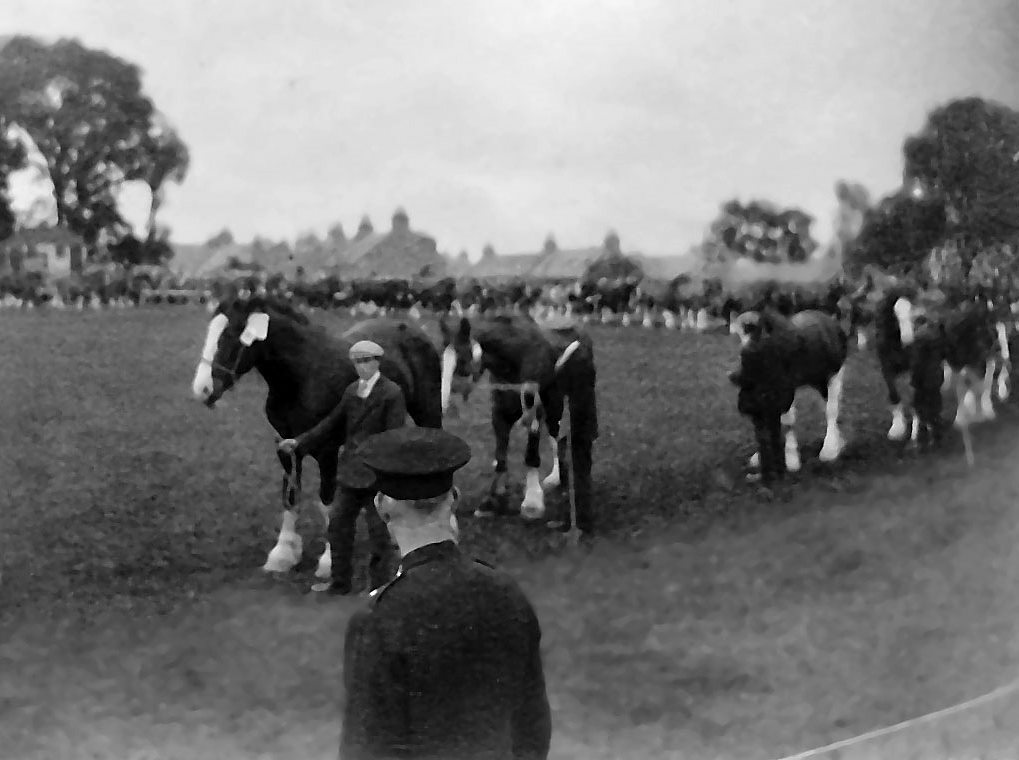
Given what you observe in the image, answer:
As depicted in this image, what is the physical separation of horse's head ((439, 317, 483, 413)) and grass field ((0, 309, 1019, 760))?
109 millimetres

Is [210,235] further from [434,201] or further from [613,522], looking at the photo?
[613,522]

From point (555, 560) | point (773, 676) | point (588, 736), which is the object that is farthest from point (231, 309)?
point (773, 676)

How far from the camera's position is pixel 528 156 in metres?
4.07

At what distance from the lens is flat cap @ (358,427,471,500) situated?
2.47 m

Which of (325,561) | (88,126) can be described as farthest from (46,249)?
(325,561)

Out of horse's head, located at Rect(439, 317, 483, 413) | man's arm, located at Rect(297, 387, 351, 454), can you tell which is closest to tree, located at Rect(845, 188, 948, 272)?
horse's head, located at Rect(439, 317, 483, 413)

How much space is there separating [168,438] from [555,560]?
1493 millimetres

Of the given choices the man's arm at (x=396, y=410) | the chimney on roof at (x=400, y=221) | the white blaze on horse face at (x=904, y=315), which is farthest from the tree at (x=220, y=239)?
the white blaze on horse face at (x=904, y=315)

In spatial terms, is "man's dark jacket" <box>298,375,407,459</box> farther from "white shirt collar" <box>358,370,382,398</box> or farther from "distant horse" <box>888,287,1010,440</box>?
"distant horse" <box>888,287,1010,440</box>

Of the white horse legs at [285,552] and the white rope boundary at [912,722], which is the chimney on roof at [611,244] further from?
the white rope boundary at [912,722]

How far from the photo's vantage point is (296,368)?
403 centimetres

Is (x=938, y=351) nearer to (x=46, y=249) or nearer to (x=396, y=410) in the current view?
(x=396, y=410)

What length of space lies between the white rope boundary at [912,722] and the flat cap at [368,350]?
2.11m

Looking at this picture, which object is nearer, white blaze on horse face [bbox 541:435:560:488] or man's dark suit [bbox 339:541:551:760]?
man's dark suit [bbox 339:541:551:760]
